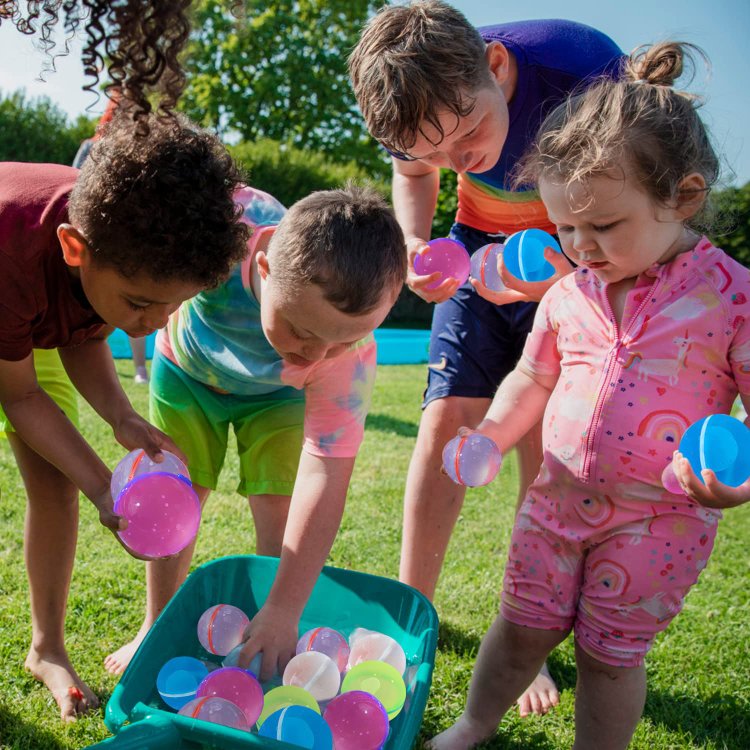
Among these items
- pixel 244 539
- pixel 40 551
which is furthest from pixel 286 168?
pixel 40 551

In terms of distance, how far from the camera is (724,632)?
2502 mm

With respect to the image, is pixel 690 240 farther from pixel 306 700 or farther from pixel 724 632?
pixel 724 632

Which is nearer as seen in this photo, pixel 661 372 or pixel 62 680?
pixel 661 372

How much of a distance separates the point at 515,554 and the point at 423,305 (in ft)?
40.7

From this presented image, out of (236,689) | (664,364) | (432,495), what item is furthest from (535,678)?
(664,364)

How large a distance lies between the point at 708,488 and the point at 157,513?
1.00 meters

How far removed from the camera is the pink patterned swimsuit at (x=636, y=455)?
159 centimetres

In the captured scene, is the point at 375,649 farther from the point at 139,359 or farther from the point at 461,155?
the point at 139,359

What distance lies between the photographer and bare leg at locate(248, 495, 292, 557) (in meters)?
2.17

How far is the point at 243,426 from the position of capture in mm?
2195

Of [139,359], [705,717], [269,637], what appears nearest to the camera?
[269,637]

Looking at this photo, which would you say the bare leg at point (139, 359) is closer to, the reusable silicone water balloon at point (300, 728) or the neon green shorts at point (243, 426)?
the neon green shorts at point (243, 426)

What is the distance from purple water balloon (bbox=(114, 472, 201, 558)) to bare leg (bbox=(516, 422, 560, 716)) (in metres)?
1.00

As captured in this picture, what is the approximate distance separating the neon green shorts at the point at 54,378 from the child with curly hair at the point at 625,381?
116 centimetres
